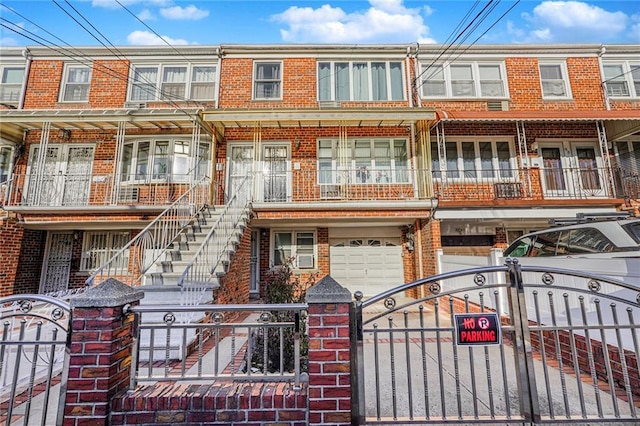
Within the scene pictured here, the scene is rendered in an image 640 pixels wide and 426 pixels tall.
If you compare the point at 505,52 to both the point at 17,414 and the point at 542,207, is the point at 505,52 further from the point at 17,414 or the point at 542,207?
the point at 17,414

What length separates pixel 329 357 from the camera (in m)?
2.20

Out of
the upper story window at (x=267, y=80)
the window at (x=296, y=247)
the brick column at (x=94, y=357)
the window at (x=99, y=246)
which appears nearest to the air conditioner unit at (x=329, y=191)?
the window at (x=296, y=247)

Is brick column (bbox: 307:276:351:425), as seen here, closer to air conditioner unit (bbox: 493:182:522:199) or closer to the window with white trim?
the window with white trim

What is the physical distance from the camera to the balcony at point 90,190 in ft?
27.8

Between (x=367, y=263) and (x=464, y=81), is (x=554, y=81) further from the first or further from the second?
(x=367, y=263)

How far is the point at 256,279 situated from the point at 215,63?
7748 mm

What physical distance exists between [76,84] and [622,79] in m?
19.2

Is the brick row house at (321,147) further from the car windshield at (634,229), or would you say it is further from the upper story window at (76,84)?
the car windshield at (634,229)

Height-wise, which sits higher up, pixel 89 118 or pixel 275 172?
pixel 89 118

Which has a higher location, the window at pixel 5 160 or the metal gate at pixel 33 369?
the window at pixel 5 160

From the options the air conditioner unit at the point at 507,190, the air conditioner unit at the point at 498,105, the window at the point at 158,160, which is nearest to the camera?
the air conditioner unit at the point at 507,190

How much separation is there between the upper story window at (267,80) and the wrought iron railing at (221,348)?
8004mm

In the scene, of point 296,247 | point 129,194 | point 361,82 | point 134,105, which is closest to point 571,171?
point 361,82

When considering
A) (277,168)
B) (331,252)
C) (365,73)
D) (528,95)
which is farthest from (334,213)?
(528,95)
